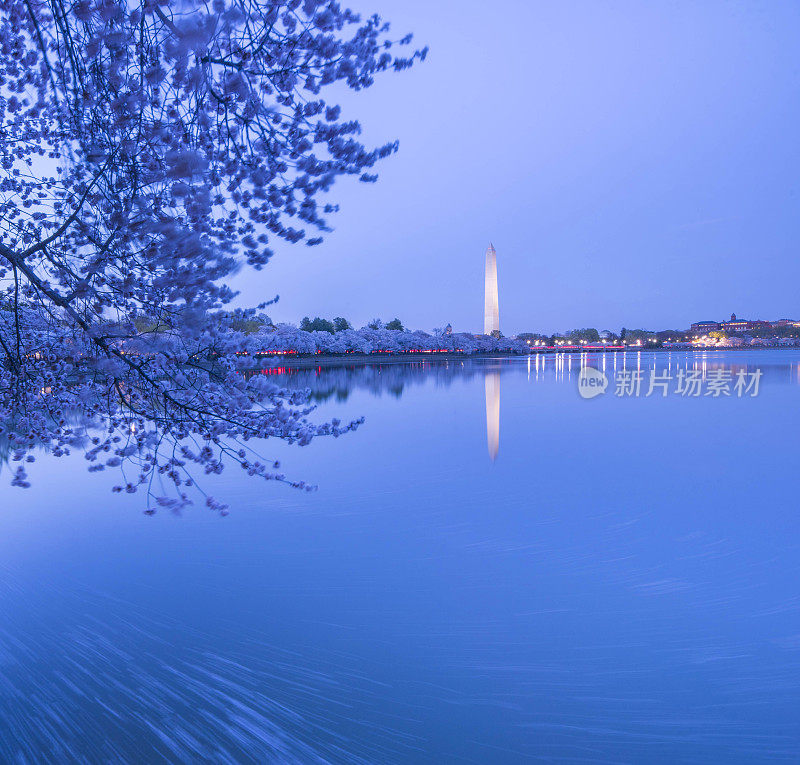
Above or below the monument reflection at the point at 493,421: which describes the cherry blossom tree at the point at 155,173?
above

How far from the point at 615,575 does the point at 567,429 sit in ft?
33.8

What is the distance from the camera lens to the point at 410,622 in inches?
201

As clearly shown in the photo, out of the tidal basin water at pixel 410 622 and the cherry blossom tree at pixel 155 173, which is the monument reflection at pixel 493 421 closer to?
the tidal basin water at pixel 410 622

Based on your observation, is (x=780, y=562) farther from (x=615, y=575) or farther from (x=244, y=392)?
(x=244, y=392)

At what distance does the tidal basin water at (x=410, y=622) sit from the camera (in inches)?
144

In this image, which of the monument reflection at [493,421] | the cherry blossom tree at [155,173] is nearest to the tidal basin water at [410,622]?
the cherry blossom tree at [155,173]

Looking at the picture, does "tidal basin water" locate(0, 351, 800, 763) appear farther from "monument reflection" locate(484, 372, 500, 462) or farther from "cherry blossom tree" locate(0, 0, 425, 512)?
"monument reflection" locate(484, 372, 500, 462)

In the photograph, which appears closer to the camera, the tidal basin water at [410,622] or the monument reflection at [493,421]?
the tidal basin water at [410,622]

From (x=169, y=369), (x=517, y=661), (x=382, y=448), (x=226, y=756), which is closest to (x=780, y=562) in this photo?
(x=517, y=661)

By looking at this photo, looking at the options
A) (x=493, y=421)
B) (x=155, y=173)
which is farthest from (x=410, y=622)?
(x=493, y=421)

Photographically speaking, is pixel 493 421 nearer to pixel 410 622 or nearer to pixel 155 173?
pixel 410 622

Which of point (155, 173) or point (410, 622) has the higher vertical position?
point (155, 173)

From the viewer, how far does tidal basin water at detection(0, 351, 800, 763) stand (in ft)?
12.0

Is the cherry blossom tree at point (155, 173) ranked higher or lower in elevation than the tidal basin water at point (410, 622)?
higher
